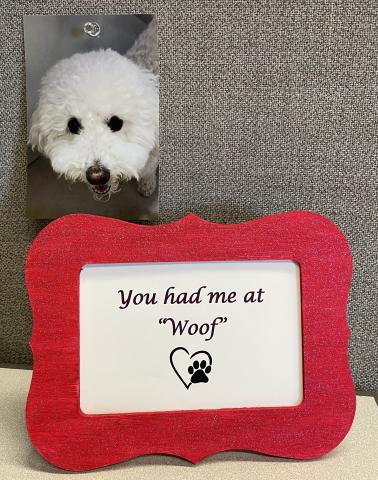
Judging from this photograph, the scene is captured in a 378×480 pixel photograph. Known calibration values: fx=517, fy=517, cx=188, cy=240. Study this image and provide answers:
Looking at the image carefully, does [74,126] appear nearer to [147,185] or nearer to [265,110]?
[147,185]

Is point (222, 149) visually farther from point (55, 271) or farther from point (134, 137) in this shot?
point (55, 271)

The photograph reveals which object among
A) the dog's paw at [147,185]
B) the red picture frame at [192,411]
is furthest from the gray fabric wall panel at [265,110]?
the red picture frame at [192,411]

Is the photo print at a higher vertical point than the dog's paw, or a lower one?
higher

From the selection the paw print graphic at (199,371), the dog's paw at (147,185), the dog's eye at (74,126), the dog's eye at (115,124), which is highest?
the dog's eye at (115,124)

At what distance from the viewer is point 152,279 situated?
1.95ft

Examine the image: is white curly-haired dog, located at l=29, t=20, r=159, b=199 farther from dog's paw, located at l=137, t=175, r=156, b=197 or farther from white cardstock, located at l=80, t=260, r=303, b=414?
white cardstock, located at l=80, t=260, r=303, b=414

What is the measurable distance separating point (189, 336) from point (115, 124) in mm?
318

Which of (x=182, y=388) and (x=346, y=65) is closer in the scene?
(x=182, y=388)

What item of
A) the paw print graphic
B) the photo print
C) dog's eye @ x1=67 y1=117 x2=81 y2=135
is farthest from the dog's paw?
the paw print graphic

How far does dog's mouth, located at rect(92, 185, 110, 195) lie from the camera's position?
0.74m

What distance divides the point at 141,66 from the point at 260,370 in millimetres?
441

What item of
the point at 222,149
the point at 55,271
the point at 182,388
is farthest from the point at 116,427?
the point at 222,149

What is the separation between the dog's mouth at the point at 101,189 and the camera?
74 cm

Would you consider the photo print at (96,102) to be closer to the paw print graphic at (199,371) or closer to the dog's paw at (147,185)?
the dog's paw at (147,185)
